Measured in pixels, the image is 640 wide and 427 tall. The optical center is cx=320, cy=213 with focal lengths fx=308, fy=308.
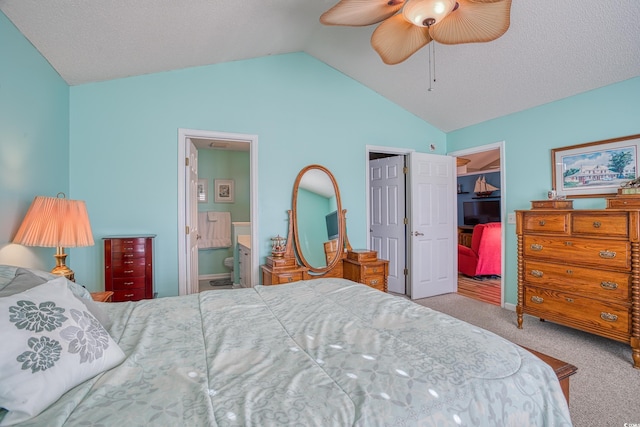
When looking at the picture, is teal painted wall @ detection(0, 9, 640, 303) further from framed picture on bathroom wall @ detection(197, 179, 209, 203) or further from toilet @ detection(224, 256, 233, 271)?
framed picture on bathroom wall @ detection(197, 179, 209, 203)

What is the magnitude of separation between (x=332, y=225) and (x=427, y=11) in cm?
248

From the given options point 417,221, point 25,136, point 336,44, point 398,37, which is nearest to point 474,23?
point 398,37

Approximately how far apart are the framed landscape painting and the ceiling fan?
1957mm

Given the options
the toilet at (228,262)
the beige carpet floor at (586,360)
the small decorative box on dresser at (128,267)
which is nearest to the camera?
the beige carpet floor at (586,360)

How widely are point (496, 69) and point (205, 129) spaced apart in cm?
301

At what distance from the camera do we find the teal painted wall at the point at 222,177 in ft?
18.5

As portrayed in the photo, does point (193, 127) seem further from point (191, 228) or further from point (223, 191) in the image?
point (223, 191)

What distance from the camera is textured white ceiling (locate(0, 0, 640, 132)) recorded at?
214cm

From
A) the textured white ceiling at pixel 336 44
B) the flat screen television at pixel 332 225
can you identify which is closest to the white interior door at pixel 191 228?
the textured white ceiling at pixel 336 44

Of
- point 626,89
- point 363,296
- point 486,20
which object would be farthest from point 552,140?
point 363,296

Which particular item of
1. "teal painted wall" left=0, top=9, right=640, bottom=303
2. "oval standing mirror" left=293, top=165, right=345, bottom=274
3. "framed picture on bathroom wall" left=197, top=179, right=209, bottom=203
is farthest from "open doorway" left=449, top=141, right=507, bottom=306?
"framed picture on bathroom wall" left=197, top=179, right=209, bottom=203

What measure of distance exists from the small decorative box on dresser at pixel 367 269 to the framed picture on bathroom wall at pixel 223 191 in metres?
3.06

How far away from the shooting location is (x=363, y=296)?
175 centimetres

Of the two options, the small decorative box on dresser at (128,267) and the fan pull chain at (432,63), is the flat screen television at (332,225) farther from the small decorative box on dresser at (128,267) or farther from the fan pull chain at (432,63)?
the small decorative box on dresser at (128,267)
